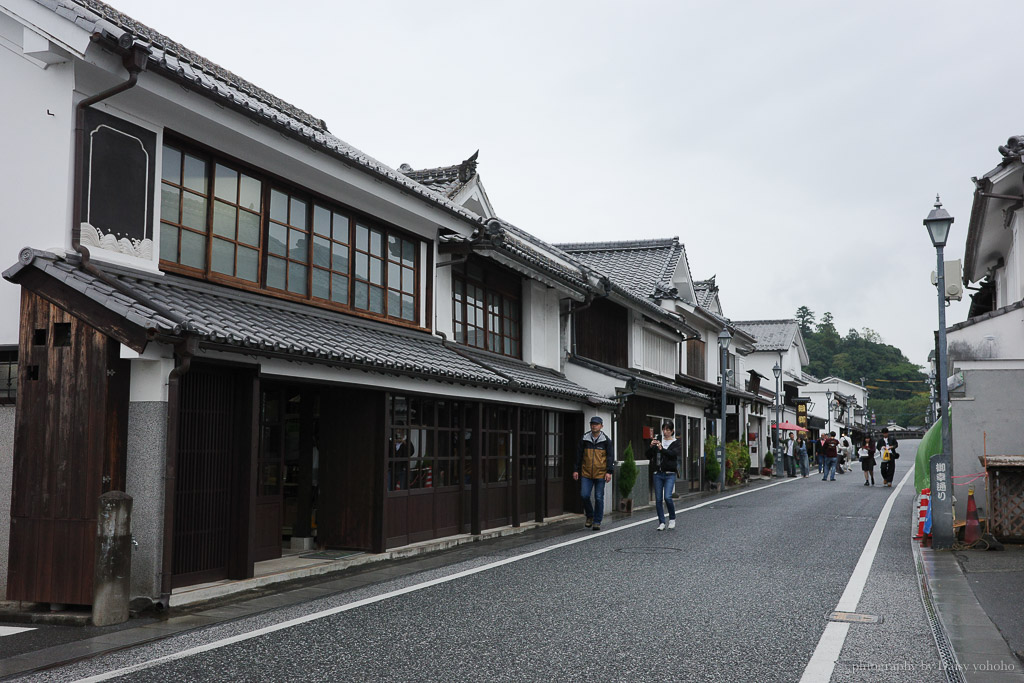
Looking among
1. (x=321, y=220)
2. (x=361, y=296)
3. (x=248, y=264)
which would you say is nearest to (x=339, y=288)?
(x=361, y=296)

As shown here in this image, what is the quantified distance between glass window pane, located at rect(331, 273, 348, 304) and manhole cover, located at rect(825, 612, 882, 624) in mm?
7740

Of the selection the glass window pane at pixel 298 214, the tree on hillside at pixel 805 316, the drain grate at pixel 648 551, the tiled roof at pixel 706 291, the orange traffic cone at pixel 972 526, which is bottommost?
the drain grate at pixel 648 551

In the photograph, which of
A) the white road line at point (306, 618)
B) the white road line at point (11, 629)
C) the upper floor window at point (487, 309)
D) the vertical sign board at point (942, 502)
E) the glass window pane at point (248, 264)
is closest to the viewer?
the white road line at point (306, 618)

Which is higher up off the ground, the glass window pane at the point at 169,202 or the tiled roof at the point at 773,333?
the tiled roof at the point at 773,333

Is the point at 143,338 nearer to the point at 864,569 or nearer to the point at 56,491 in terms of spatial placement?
the point at 56,491

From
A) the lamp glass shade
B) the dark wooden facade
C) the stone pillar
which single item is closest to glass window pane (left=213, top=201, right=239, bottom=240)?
the dark wooden facade

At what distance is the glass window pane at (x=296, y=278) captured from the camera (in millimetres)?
11557

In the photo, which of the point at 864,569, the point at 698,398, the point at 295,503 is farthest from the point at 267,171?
the point at 698,398

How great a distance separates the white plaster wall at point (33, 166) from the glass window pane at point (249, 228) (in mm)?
2595

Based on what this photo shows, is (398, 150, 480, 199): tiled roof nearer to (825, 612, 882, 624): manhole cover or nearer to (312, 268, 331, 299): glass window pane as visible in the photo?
(312, 268, 331, 299): glass window pane

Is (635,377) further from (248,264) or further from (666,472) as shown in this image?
(248,264)

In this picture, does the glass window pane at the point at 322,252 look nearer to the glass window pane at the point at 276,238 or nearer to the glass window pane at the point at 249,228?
the glass window pane at the point at 276,238

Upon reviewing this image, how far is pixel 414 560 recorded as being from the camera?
1201 cm

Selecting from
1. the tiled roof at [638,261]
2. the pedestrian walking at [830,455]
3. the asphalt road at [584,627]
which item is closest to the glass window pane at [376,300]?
the asphalt road at [584,627]
